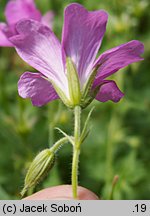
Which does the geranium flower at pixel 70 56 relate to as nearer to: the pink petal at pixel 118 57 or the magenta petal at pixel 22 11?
the pink petal at pixel 118 57

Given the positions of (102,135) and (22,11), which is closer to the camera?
(22,11)

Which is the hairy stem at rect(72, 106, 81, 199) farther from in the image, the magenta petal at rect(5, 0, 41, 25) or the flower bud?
the magenta petal at rect(5, 0, 41, 25)

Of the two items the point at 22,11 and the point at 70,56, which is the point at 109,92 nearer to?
the point at 70,56

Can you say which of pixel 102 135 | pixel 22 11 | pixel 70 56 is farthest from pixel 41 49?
pixel 102 135

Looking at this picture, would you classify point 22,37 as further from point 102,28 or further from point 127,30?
point 127,30

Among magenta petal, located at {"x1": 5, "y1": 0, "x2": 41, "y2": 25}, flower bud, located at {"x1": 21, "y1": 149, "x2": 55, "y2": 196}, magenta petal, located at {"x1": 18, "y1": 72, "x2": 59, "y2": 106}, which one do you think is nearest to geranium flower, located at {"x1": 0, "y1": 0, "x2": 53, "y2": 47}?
magenta petal, located at {"x1": 5, "y1": 0, "x2": 41, "y2": 25}

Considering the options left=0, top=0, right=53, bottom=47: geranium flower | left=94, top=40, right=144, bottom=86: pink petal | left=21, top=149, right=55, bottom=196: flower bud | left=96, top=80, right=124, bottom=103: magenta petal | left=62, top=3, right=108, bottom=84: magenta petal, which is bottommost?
left=21, top=149, right=55, bottom=196: flower bud
